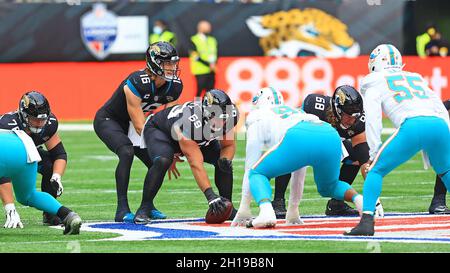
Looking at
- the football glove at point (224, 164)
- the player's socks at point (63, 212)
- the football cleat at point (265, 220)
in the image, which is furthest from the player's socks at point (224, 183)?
the player's socks at point (63, 212)

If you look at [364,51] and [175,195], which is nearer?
[175,195]

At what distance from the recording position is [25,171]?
10039 mm

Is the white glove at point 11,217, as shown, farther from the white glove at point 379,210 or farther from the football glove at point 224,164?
the white glove at point 379,210

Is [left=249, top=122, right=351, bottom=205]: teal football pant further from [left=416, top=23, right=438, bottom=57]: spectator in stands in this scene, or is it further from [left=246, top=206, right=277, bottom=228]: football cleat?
[left=416, top=23, right=438, bottom=57]: spectator in stands

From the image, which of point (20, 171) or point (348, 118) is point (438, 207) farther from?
point (20, 171)

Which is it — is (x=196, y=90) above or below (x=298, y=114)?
below

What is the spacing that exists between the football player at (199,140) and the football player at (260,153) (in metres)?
0.28

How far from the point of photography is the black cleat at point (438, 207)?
461 inches

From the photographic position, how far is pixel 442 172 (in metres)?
9.93

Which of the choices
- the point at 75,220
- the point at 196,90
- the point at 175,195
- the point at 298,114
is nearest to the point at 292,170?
the point at 298,114

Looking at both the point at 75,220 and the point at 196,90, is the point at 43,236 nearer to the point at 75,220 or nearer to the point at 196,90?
the point at 75,220

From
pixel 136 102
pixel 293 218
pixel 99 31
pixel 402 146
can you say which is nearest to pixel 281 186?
pixel 293 218

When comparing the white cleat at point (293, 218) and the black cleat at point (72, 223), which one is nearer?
the black cleat at point (72, 223)
